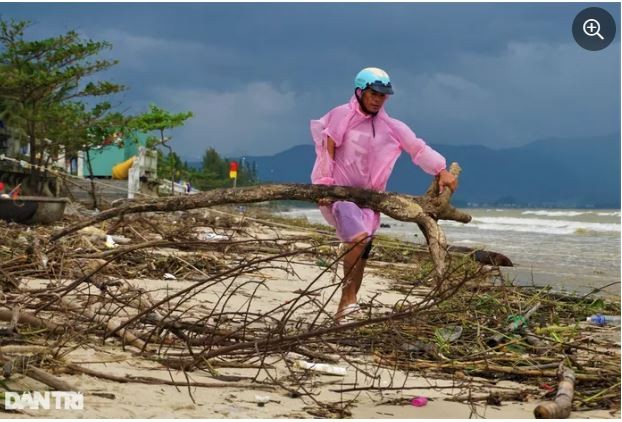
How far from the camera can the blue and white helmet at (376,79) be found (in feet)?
15.7

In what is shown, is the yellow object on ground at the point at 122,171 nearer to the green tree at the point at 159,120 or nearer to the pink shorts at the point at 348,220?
the green tree at the point at 159,120

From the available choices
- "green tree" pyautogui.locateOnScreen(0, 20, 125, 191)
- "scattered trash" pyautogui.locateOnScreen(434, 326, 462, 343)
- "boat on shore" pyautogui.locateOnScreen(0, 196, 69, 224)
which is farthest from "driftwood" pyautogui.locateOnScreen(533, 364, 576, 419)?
"green tree" pyautogui.locateOnScreen(0, 20, 125, 191)

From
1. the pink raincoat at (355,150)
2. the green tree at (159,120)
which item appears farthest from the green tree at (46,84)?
the pink raincoat at (355,150)

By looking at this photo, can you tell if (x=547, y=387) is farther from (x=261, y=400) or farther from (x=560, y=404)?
(x=261, y=400)

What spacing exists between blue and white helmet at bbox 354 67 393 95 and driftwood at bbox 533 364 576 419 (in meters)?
2.16

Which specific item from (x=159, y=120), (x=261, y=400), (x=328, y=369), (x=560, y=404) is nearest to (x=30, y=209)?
(x=328, y=369)

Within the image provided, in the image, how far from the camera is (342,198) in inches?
150

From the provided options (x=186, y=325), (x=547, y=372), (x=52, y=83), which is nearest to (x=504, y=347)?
(x=547, y=372)

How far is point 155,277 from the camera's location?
6.52 meters

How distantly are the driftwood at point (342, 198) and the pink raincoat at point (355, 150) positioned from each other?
895 mm

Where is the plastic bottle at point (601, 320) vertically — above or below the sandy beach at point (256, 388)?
above

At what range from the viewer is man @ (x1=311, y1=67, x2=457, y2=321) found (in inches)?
192

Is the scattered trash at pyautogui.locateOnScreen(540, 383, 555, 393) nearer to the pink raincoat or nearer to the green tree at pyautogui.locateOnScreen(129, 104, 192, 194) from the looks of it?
the pink raincoat

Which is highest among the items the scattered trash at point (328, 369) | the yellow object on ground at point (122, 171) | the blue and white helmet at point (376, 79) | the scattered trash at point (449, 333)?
the yellow object on ground at point (122, 171)
